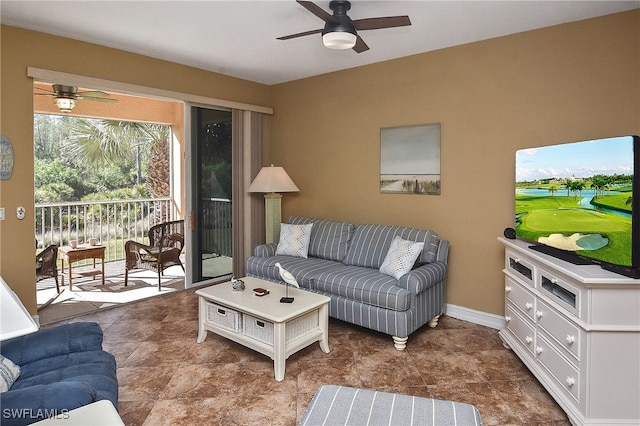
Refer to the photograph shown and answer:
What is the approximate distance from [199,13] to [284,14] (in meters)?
→ 0.67

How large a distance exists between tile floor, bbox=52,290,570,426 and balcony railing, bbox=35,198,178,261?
2.64 metres

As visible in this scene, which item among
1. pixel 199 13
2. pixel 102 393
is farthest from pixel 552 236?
pixel 199 13

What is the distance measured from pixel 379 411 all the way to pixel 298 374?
4.64 ft

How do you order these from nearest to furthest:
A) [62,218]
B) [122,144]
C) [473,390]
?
[473,390]
[62,218]
[122,144]

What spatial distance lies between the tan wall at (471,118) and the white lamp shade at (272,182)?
515mm

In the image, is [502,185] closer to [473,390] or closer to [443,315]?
[443,315]

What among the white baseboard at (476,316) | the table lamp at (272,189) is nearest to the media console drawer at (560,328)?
the white baseboard at (476,316)

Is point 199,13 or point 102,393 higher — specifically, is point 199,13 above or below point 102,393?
above

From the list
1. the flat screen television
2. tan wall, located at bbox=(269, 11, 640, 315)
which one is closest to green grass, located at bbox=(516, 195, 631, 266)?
the flat screen television

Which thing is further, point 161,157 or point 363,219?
point 161,157

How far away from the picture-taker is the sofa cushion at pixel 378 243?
12.7 ft

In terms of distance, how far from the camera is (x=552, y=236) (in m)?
2.77

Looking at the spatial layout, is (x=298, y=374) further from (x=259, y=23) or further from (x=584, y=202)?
(x=259, y=23)

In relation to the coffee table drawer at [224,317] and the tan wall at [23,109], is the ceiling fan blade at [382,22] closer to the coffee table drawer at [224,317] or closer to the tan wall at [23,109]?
the coffee table drawer at [224,317]
